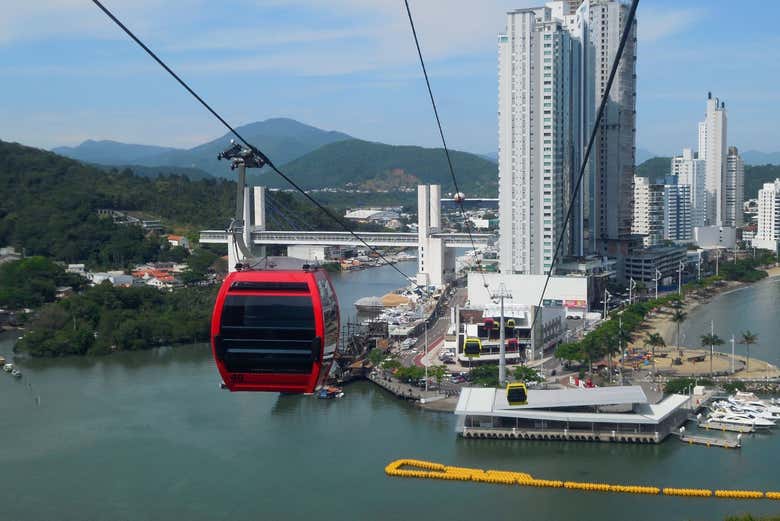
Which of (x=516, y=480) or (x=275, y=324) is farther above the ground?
(x=275, y=324)

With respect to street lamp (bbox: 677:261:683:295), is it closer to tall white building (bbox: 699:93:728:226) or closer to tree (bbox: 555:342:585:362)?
tree (bbox: 555:342:585:362)

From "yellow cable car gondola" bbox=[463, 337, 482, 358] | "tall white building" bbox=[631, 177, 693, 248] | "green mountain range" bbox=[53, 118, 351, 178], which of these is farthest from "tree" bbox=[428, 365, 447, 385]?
"green mountain range" bbox=[53, 118, 351, 178]

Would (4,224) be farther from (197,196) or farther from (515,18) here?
(515,18)

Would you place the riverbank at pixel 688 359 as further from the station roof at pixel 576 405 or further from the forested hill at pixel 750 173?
the forested hill at pixel 750 173

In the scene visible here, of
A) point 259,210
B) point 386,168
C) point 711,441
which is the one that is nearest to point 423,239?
point 259,210

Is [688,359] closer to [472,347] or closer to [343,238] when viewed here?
[472,347]

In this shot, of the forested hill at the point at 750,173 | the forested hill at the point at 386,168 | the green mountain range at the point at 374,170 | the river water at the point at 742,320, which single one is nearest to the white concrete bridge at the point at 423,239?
the river water at the point at 742,320
